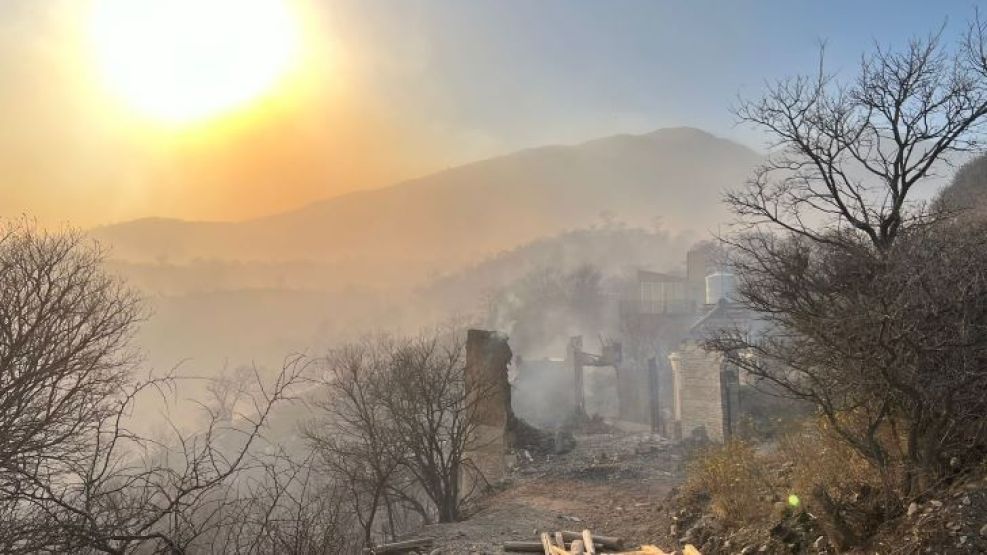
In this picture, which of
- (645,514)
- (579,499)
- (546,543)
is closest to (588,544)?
(546,543)

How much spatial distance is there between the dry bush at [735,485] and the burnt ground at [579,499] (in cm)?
102

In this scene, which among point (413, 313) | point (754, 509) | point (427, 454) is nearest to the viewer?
point (754, 509)

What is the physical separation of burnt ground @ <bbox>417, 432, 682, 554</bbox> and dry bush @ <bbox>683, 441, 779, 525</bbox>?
102cm

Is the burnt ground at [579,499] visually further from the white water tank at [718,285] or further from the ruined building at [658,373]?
the white water tank at [718,285]

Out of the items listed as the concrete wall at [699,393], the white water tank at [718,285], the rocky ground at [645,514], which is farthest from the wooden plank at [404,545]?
the white water tank at [718,285]

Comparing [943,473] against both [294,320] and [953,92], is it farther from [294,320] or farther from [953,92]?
[294,320]

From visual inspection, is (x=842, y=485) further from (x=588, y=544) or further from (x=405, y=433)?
(x=405, y=433)

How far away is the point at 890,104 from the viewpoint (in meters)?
8.52

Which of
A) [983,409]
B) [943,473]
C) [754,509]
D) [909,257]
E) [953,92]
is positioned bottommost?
[754,509]

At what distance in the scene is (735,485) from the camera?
29.1 feet

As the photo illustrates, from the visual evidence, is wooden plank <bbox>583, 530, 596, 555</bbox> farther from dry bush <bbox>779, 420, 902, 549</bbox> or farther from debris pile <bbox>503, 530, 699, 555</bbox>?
dry bush <bbox>779, 420, 902, 549</bbox>

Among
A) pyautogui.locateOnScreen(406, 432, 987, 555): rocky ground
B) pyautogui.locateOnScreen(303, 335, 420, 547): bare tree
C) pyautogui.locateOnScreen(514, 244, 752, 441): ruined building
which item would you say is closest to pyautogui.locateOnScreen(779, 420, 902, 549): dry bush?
pyautogui.locateOnScreen(406, 432, 987, 555): rocky ground

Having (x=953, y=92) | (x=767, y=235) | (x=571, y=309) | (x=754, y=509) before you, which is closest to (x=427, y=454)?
(x=754, y=509)

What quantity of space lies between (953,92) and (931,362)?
4.68 metres
